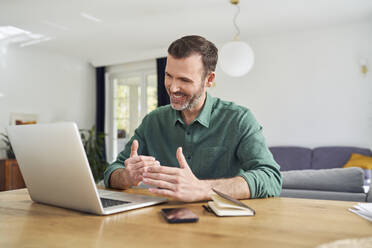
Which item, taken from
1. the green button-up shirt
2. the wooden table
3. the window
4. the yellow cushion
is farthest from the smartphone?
the window

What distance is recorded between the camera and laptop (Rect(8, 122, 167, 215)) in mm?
806

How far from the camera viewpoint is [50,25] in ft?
14.8

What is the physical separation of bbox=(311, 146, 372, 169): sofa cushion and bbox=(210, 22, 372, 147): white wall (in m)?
0.18

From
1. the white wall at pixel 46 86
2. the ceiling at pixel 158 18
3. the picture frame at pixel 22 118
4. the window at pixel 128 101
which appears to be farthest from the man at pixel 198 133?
the window at pixel 128 101

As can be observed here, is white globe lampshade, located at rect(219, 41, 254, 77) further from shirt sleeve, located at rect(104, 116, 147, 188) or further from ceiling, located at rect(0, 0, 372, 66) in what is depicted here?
shirt sleeve, located at rect(104, 116, 147, 188)

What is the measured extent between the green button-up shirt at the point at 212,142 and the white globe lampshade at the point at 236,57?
2.15 meters

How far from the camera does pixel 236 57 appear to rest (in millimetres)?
3641

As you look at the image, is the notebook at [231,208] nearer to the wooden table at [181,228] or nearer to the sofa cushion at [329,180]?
the wooden table at [181,228]

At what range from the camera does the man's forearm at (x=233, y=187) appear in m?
1.07

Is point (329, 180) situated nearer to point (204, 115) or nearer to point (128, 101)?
point (204, 115)

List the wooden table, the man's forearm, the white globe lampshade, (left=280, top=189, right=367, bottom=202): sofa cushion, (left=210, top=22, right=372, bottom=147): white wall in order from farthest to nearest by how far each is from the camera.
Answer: (left=210, top=22, right=372, bottom=147): white wall, the white globe lampshade, (left=280, top=189, right=367, bottom=202): sofa cushion, the man's forearm, the wooden table

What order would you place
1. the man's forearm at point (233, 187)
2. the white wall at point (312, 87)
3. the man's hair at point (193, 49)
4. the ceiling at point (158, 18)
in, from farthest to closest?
the white wall at point (312, 87)
the ceiling at point (158, 18)
the man's hair at point (193, 49)
the man's forearm at point (233, 187)

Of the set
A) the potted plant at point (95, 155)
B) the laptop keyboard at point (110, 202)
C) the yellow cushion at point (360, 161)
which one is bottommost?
the potted plant at point (95, 155)

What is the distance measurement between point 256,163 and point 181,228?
0.62 meters
